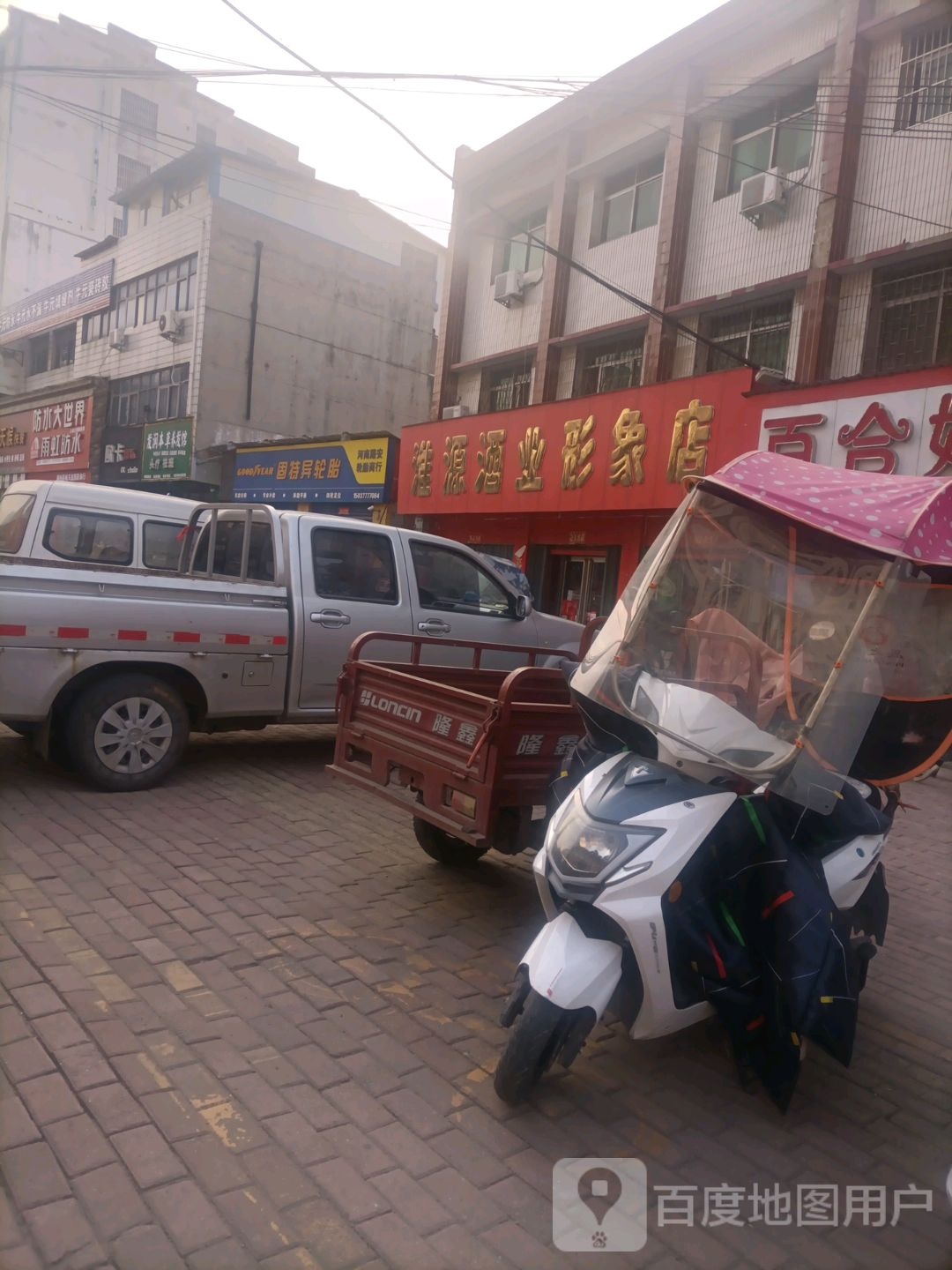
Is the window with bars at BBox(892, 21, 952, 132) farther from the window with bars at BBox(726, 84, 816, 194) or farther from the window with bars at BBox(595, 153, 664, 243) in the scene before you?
the window with bars at BBox(595, 153, 664, 243)

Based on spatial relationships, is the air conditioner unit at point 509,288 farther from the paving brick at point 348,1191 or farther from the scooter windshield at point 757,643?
the paving brick at point 348,1191

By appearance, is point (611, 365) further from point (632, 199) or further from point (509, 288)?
point (509, 288)

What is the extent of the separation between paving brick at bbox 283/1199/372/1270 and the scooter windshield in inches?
61.8

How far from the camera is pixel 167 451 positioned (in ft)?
80.1

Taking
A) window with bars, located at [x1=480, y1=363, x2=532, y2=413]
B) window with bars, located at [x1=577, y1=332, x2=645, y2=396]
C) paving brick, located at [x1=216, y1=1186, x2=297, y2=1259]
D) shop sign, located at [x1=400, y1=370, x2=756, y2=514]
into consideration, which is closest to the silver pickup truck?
paving brick, located at [x1=216, y1=1186, x2=297, y2=1259]

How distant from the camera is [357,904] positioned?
4.23m

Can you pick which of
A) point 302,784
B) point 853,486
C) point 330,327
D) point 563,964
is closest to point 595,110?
point 330,327

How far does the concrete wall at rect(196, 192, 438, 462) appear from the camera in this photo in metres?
23.5

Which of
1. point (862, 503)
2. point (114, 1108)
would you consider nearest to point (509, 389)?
point (862, 503)

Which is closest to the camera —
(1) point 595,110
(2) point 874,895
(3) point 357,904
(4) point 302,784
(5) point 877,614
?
(5) point 877,614

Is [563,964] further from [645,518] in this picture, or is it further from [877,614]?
[645,518]

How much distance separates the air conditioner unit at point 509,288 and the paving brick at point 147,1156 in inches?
647

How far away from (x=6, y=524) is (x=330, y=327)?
19.0 meters

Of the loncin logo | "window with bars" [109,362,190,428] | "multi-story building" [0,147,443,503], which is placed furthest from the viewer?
"window with bars" [109,362,190,428]
